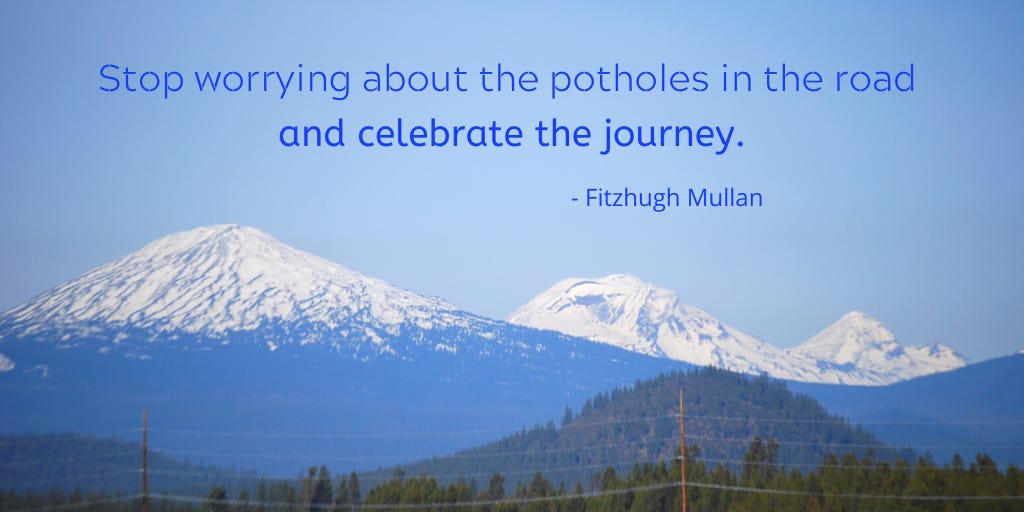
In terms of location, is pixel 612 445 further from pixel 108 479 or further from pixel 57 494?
pixel 57 494

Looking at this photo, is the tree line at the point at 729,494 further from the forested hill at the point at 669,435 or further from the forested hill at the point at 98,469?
the forested hill at the point at 669,435

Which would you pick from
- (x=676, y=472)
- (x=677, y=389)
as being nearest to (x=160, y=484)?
(x=677, y=389)

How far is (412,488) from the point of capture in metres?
88.5

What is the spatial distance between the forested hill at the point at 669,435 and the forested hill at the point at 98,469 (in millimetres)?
24000

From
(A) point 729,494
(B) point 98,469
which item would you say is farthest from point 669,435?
(A) point 729,494

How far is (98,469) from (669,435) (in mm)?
69630

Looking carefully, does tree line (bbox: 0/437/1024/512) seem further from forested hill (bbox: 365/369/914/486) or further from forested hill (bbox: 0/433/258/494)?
forested hill (bbox: 365/369/914/486)

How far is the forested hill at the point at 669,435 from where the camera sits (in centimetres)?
16638

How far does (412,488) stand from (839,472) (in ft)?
85.7

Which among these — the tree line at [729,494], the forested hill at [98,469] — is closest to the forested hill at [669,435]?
the forested hill at [98,469]

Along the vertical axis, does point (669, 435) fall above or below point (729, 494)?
above

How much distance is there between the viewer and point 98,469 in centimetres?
16838

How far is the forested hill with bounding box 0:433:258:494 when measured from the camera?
158125mm

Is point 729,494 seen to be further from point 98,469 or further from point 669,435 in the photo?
point 98,469
